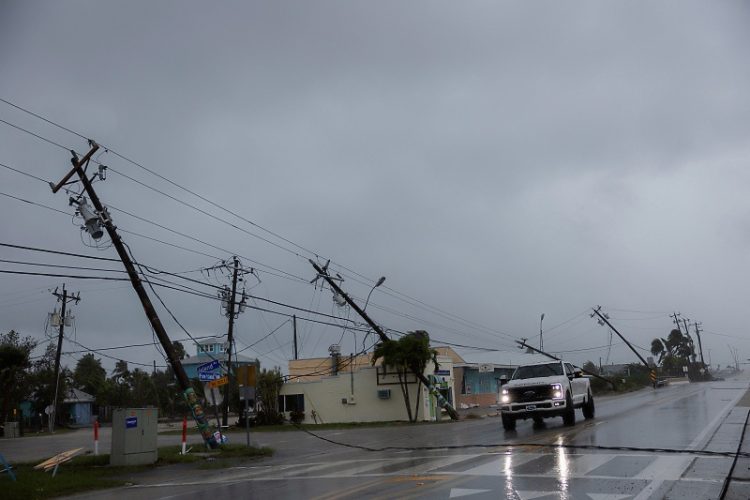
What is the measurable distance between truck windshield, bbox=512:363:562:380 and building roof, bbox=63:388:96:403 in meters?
59.1

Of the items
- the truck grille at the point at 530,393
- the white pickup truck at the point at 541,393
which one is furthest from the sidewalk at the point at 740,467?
the truck grille at the point at 530,393

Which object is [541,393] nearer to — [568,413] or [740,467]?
[568,413]

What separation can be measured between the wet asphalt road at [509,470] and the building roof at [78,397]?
2273 inches

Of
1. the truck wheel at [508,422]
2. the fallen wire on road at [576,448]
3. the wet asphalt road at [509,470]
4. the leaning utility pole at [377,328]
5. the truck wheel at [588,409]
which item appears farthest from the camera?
the leaning utility pole at [377,328]

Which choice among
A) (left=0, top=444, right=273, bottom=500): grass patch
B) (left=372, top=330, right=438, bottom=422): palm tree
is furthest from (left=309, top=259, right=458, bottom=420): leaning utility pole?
(left=0, top=444, right=273, bottom=500): grass patch

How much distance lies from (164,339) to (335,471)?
920 centimetres

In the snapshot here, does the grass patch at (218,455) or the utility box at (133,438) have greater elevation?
the utility box at (133,438)

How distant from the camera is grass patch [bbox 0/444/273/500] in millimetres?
13398

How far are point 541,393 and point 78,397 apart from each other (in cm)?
6545

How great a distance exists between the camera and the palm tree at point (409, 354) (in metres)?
36.7

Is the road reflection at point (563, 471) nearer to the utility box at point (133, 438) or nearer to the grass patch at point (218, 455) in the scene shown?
the grass patch at point (218, 455)

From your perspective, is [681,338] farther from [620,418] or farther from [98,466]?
[98,466]

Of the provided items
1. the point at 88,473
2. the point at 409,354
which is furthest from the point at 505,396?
the point at 409,354

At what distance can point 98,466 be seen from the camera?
1777 centimetres
